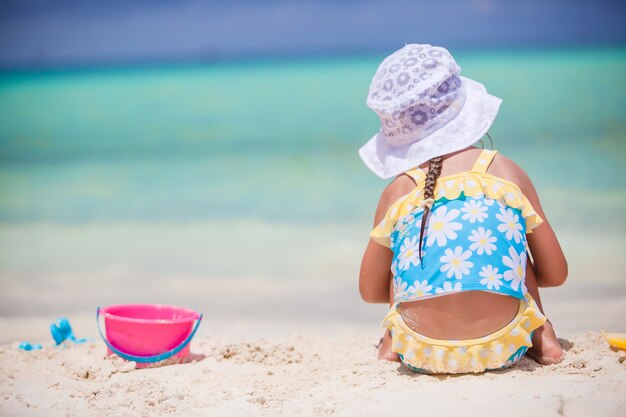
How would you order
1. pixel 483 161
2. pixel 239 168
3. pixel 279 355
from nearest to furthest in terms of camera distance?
pixel 483 161
pixel 279 355
pixel 239 168

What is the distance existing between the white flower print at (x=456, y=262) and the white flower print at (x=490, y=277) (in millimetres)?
39

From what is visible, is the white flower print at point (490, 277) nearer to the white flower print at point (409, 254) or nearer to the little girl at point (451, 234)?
the little girl at point (451, 234)

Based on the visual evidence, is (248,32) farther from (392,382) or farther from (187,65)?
(392,382)

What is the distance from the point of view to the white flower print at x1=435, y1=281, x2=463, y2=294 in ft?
7.30

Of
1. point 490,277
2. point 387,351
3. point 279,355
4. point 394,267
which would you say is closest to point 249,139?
point 279,355

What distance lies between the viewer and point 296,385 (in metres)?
2.41

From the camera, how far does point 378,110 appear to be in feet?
8.03

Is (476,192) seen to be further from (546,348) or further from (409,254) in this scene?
(546,348)

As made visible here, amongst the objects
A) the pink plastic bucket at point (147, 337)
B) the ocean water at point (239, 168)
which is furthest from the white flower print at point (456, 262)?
the ocean water at point (239, 168)

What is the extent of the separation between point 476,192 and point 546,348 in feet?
1.75

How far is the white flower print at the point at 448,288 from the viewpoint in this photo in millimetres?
2225

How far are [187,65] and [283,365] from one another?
55.1 feet

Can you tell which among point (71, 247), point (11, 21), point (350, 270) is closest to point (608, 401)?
point (350, 270)

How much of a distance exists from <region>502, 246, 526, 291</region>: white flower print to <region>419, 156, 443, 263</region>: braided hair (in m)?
0.25
